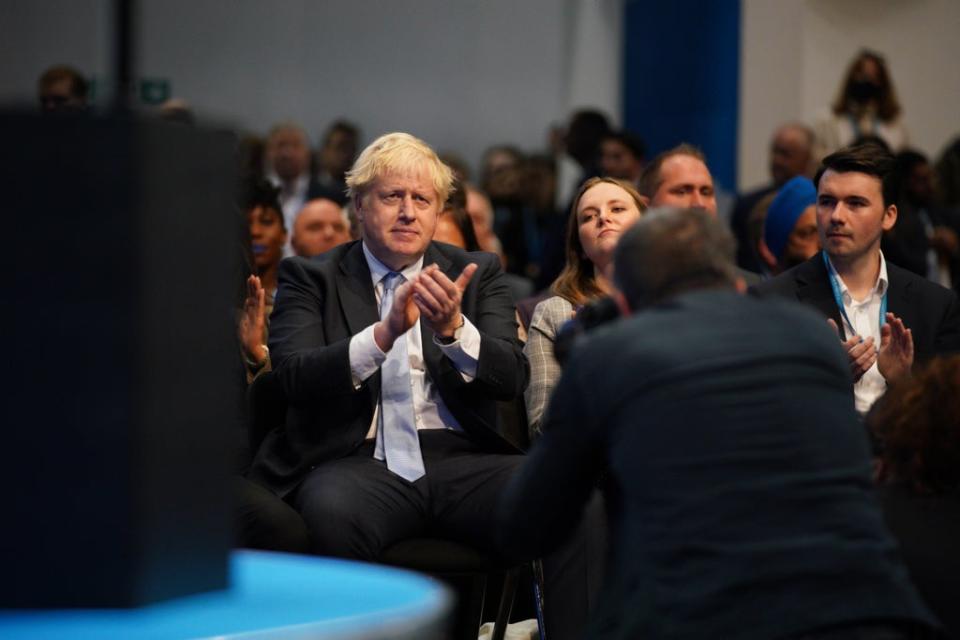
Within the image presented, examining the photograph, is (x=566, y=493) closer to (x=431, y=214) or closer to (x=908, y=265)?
(x=431, y=214)

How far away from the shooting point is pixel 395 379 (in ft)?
13.2

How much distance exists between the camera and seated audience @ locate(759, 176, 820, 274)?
18.0ft

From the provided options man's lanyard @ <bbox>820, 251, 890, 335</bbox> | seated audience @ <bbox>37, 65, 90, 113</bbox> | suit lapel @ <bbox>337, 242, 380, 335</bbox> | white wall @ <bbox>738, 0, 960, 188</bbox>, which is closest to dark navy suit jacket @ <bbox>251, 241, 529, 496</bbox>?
suit lapel @ <bbox>337, 242, 380, 335</bbox>

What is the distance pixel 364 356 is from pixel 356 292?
0.37m

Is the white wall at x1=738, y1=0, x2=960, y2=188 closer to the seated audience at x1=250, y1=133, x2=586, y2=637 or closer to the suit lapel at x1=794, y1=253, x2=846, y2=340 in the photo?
the suit lapel at x1=794, y1=253, x2=846, y2=340

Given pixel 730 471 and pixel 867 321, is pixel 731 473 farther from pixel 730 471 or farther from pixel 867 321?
pixel 867 321

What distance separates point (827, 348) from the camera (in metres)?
2.38

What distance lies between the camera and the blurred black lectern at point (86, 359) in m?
1.75

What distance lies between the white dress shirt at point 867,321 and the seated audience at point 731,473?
6.88 feet

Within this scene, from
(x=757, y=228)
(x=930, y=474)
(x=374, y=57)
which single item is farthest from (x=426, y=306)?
(x=374, y=57)

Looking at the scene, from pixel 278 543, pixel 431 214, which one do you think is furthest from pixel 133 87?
pixel 431 214

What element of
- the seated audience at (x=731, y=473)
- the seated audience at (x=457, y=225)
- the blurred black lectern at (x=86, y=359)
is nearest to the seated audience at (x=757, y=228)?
the seated audience at (x=457, y=225)

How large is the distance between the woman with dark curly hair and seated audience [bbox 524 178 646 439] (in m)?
1.68

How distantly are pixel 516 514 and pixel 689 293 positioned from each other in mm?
459
